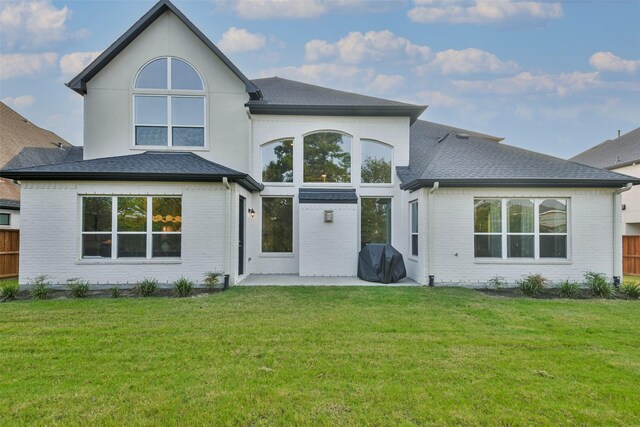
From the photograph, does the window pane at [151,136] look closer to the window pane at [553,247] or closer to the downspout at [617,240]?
the window pane at [553,247]

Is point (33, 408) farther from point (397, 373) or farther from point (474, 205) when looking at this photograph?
point (474, 205)

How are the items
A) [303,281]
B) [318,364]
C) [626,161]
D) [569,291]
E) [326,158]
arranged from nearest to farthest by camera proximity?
1. [318,364]
2. [569,291]
3. [303,281]
4. [326,158]
5. [626,161]

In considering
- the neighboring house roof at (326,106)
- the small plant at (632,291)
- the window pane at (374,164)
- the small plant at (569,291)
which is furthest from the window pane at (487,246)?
A: the neighboring house roof at (326,106)

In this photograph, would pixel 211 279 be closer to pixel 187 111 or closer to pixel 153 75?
pixel 187 111

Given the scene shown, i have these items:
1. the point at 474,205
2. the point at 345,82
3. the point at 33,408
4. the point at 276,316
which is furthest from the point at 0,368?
the point at 345,82

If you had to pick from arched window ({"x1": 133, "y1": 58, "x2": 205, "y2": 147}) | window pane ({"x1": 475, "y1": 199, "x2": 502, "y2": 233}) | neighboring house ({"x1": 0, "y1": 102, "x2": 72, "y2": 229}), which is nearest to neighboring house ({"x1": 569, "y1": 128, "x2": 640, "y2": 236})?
window pane ({"x1": 475, "y1": 199, "x2": 502, "y2": 233})

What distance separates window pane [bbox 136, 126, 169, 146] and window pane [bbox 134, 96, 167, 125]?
0.19m

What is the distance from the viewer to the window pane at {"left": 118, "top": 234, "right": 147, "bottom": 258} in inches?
387

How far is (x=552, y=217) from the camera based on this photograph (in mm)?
10414

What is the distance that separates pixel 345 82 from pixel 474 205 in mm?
16453

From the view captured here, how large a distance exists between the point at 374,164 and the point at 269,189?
393cm

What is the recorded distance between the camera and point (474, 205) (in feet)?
34.0

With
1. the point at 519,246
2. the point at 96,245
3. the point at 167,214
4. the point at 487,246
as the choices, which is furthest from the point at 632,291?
the point at 96,245

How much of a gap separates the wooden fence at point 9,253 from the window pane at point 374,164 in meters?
12.3
